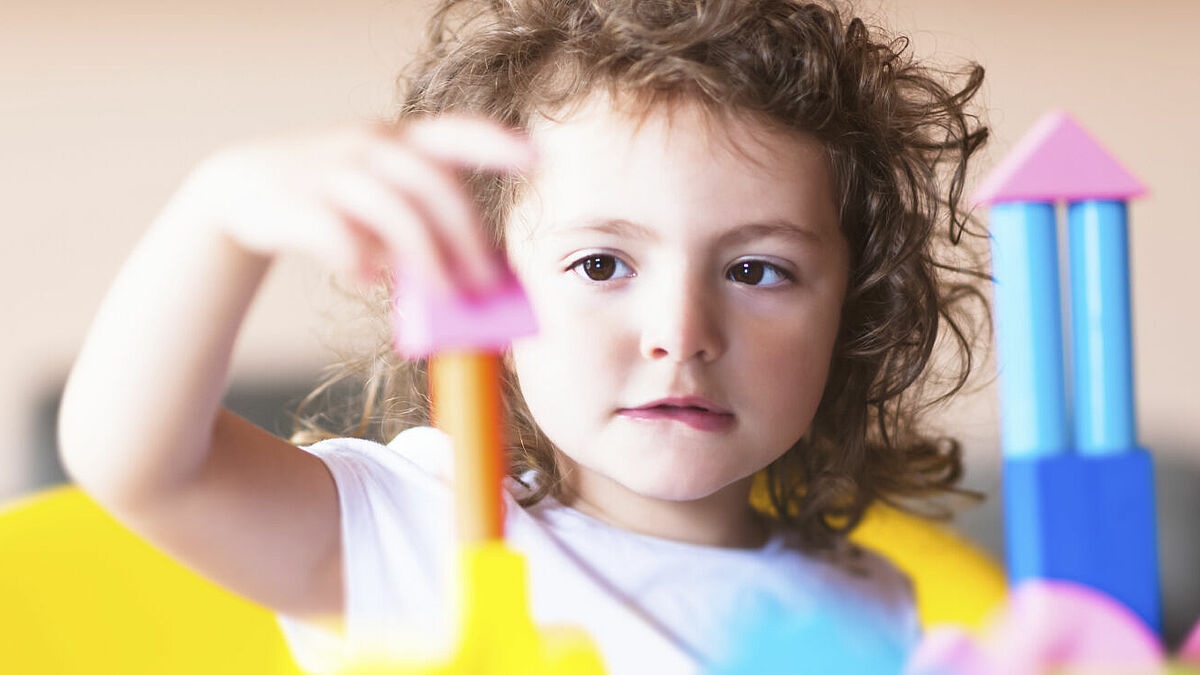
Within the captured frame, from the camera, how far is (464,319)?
1.03 feet

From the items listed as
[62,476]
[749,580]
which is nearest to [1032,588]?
[749,580]

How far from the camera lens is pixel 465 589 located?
1.11 ft

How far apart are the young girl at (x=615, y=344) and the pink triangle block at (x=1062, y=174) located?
0.20 m

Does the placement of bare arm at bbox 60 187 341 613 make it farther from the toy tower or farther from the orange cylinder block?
the toy tower

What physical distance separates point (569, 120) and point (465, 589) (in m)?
0.34

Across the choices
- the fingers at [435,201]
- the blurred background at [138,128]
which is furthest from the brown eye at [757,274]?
the blurred background at [138,128]

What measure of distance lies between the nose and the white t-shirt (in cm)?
13

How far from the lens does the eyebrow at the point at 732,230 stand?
57 centimetres

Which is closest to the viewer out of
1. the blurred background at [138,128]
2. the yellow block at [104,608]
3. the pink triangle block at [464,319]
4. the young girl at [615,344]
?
the pink triangle block at [464,319]

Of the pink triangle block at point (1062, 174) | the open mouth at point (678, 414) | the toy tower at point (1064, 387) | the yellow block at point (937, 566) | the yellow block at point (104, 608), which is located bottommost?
the yellow block at point (937, 566)

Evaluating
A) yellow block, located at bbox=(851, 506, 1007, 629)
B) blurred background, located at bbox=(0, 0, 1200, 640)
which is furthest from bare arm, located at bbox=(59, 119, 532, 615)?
blurred background, located at bbox=(0, 0, 1200, 640)

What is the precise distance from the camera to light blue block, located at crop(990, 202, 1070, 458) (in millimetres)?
374

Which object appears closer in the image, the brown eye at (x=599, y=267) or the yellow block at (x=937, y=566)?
the brown eye at (x=599, y=267)

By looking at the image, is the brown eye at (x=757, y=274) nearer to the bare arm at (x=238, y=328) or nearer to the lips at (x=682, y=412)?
the lips at (x=682, y=412)
